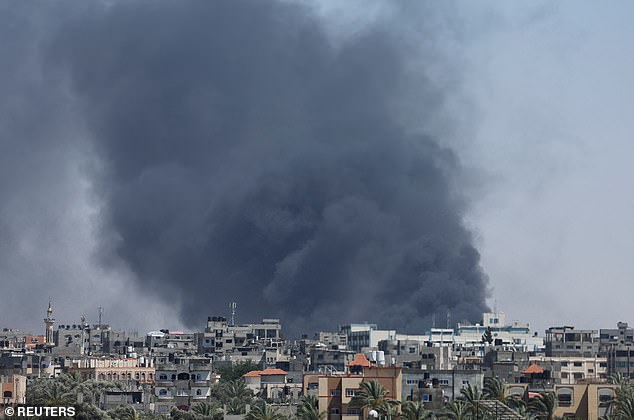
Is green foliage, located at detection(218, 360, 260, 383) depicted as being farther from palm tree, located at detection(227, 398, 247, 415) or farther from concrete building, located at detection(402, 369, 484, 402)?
palm tree, located at detection(227, 398, 247, 415)

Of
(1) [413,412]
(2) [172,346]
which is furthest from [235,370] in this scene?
(1) [413,412]

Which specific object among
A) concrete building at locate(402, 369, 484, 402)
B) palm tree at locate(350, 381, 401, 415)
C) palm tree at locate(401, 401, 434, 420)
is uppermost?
concrete building at locate(402, 369, 484, 402)

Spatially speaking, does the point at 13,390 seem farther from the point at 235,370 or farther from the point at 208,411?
the point at 235,370

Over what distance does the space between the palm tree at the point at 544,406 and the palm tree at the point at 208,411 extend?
1533cm

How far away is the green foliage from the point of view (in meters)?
144

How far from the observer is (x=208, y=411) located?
9325 centimetres

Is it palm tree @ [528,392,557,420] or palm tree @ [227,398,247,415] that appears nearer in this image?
palm tree @ [528,392,557,420]

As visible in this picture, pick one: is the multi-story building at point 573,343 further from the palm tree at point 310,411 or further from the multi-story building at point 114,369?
the palm tree at point 310,411

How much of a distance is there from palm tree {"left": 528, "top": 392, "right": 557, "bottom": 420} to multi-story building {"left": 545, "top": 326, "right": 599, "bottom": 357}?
266ft

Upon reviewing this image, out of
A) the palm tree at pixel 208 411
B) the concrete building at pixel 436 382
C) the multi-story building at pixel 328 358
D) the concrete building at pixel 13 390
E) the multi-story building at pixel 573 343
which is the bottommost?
the palm tree at pixel 208 411

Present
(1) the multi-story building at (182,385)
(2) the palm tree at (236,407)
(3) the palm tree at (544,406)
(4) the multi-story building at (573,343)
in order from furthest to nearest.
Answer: (4) the multi-story building at (573,343) → (1) the multi-story building at (182,385) → (2) the palm tree at (236,407) → (3) the palm tree at (544,406)

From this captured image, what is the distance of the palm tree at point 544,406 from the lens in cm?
8469

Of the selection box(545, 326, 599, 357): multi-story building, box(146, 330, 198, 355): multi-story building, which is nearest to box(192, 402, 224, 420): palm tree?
box(545, 326, 599, 357): multi-story building

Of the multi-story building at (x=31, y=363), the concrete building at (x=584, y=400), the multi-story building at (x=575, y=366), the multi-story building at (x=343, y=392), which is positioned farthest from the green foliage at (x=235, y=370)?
the concrete building at (x=584, y=400)
